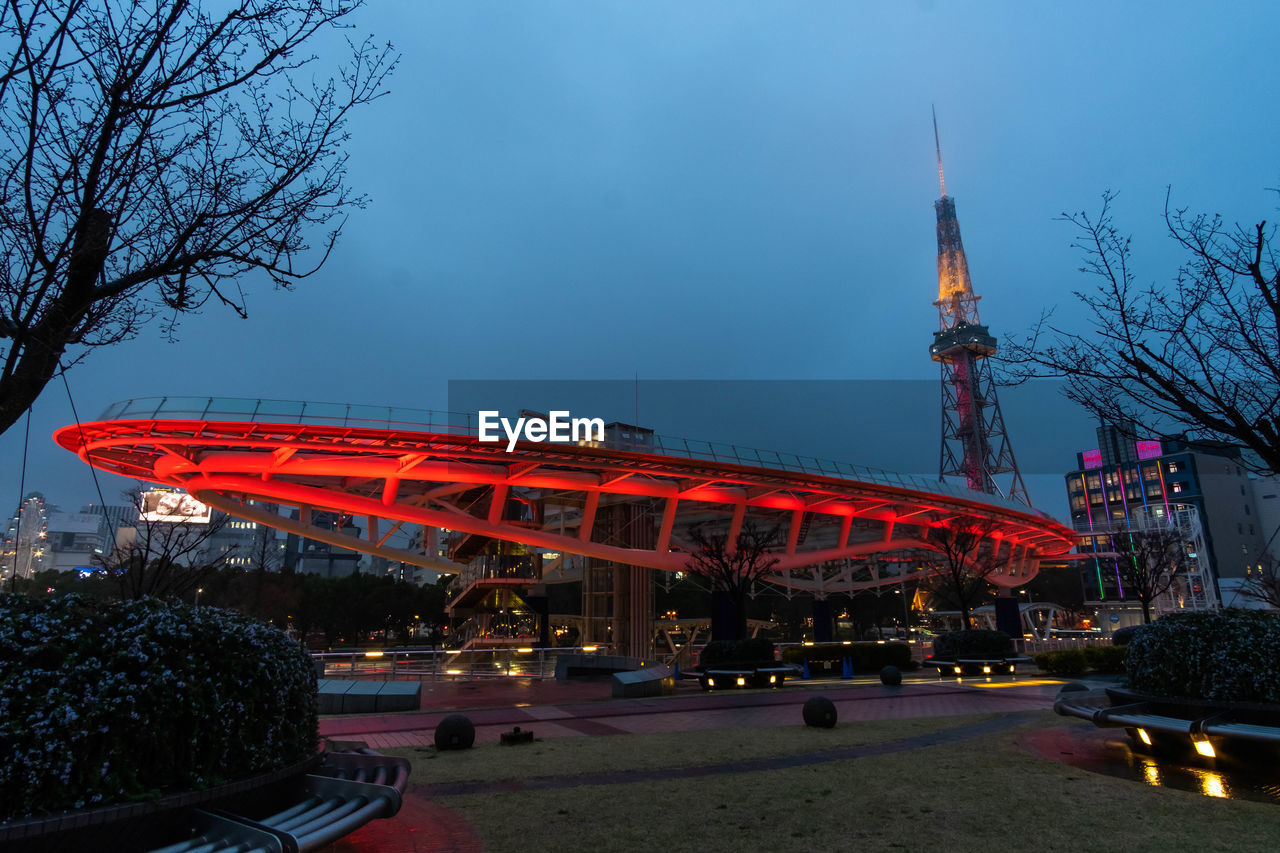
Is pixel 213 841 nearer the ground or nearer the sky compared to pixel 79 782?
nearer the ground

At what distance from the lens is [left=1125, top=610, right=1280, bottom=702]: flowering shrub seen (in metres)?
8.35

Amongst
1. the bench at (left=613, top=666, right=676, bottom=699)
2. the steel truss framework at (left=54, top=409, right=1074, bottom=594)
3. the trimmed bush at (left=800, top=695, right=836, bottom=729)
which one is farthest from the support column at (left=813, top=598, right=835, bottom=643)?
the trimmed bush at (left=800, top=695, right=836, bottom=729)

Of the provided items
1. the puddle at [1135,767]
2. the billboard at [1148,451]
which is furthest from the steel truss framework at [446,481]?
the billboard at [1148,451]

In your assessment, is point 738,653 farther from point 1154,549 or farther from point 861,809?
point 1154,549

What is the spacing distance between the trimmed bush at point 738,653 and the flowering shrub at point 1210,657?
14.3 meters

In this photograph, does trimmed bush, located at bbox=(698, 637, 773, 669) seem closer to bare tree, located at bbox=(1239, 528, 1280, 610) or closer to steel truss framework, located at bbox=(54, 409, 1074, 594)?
steel truss framework, located at bbox=(54, 409, 1074, 594)

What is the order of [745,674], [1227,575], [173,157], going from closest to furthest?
[173,157], [745,674], [1227,575]

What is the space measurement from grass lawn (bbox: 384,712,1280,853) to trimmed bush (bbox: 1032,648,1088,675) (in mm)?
19965

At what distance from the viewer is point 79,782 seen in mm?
4172

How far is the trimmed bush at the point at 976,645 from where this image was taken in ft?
90.0

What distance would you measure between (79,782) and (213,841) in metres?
0.84

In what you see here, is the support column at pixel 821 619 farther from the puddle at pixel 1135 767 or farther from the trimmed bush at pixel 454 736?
the trimmed bush at pixel 454 736

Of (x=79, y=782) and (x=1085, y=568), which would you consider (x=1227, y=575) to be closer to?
(x=1085, y=568)

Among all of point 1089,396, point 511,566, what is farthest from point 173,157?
point 511,566
